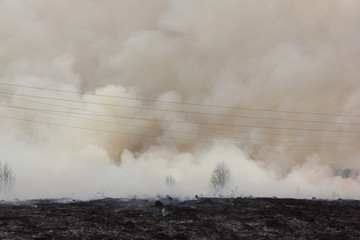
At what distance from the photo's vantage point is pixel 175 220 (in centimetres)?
2516

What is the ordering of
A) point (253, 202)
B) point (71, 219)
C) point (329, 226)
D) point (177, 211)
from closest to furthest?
point (71, 219) < point (329, 226) < point (177, 211) < point (253, 202)

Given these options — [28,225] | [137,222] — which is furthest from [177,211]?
[28,225]

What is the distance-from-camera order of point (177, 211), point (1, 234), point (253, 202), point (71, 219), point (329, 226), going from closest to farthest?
1. point (1, 234)
2. point (71, 219)
3. point (329, 226)
4. point (177, 211)
5. point (253, 202)

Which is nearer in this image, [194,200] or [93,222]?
[93,222]

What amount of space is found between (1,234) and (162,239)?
901 centimetres

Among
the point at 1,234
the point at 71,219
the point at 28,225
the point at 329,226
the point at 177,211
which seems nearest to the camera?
the point at 1,234

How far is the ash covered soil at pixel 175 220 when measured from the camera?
22094 mm

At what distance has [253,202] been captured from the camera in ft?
107

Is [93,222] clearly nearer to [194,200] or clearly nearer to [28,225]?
[28,225]

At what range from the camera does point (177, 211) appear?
2755cm

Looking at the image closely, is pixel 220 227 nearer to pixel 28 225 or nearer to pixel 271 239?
pixel 271 239

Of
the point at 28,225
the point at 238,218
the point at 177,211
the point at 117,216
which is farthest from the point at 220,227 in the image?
the point at 28,225

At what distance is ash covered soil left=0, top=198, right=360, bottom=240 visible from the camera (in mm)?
22094

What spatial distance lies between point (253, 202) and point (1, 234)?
2034 centimetres
